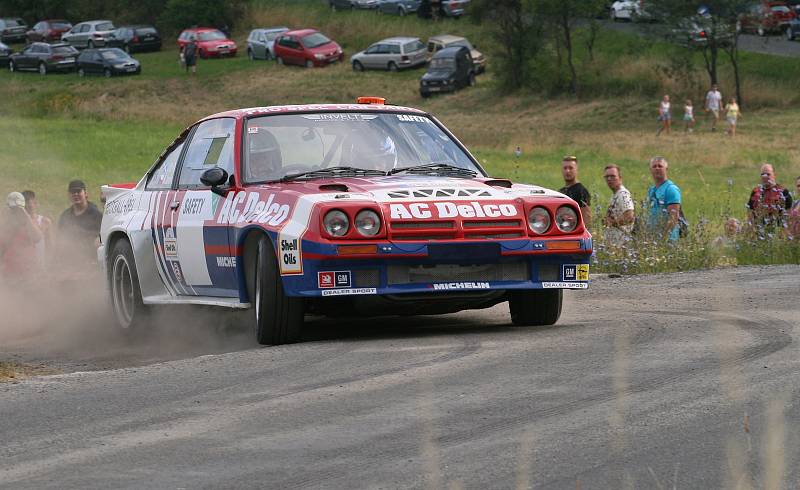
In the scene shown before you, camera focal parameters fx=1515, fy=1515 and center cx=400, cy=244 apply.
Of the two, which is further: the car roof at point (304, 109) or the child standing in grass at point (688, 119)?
the child standing in grass at point (688, 119)

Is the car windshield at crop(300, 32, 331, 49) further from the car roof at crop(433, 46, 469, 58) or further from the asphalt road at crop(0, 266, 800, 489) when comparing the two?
the asphalt road at crop(0, 266, 800, 489)

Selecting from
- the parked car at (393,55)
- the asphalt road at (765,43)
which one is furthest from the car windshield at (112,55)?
the asphalt road at (765,43)

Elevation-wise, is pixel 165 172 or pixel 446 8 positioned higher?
pixel 165 172

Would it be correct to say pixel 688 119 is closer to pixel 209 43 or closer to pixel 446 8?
pixel 446 8

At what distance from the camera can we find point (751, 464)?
5.18m

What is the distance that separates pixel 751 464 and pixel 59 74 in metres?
71.1

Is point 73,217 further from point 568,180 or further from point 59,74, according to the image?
point 59,74

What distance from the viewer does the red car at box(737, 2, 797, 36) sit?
57.6 m

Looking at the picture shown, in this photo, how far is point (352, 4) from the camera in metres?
81.3

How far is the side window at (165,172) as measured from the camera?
1103 centimetres

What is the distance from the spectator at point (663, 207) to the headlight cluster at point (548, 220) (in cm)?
549

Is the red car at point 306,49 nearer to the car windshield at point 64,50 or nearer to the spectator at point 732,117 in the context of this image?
the car windshield at point 64,50

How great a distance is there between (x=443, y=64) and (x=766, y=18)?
13250 mm

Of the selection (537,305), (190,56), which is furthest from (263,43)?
(537,305)
